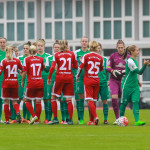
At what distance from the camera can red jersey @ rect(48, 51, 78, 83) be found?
14.5m

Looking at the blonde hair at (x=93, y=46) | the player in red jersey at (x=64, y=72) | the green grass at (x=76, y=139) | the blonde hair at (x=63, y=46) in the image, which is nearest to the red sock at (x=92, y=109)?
the player in red jersey at (x=64, y=72)

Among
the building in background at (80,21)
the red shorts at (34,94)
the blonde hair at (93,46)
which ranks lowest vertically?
the red shorts at (34,94)

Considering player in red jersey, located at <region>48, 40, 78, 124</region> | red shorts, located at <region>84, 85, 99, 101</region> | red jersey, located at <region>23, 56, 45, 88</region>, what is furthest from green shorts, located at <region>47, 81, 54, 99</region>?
red shorts, located at <region>84, 85, 99, 101</region>

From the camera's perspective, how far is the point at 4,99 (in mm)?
15391

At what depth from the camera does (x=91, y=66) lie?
14.3 m

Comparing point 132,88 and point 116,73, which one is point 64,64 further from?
point 132,88

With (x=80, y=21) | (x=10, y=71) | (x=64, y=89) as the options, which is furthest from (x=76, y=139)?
(x=80, y=21)

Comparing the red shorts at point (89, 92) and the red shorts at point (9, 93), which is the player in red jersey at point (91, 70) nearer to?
the red shorts at point (89, 92)

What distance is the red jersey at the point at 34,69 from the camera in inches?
589

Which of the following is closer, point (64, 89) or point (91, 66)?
point (91, 66)

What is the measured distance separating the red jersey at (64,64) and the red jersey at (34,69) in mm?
570

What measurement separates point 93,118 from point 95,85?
3.27ft

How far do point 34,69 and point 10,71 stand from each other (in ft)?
1.98

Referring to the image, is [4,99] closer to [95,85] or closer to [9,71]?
[9,71]
